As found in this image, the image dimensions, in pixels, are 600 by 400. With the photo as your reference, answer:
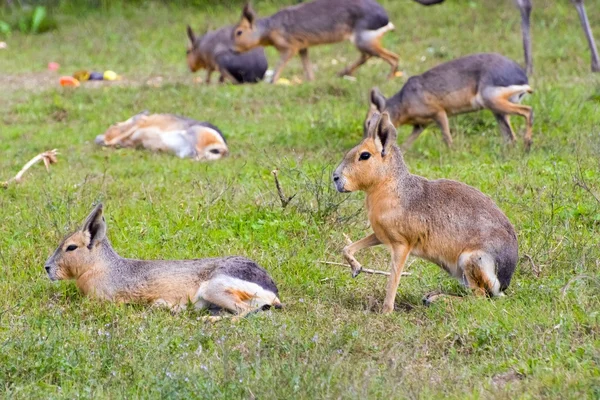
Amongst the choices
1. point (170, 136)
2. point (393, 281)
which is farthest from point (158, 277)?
point (170, 136)

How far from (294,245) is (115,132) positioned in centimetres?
421

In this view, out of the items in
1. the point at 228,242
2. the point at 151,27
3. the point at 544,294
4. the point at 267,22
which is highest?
the point at 544,294

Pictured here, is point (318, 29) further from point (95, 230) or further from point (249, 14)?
point (95, 230)

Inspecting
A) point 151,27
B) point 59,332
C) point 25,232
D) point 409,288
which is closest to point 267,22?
point 151,27

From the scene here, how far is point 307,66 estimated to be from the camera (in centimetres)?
1369

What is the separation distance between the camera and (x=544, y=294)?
5.70 meters

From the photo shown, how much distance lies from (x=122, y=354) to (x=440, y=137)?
587cm

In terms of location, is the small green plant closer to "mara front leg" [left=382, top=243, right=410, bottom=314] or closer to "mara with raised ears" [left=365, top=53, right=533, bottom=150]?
"mara with raised ears" [left=365, top=53, right=533, bottom=150]

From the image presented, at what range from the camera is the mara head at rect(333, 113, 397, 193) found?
5.91 meters

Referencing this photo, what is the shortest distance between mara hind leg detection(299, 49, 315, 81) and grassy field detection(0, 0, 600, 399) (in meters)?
0.32

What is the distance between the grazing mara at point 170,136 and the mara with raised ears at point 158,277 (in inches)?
144

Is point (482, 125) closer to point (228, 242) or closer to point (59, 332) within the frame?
point (228, 242)

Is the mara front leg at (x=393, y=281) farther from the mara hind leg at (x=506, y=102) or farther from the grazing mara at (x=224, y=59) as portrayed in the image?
the grazing mara at (x=224, y=59)

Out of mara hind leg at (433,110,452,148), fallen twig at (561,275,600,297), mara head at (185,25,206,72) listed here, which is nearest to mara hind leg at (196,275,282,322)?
fallen twig at (561,275,600,297)
